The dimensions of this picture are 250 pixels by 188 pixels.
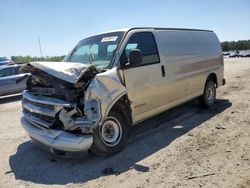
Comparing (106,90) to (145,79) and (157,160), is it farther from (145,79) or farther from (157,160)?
(157,160)

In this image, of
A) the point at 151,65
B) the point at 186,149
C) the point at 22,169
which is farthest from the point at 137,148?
the point at 22,169

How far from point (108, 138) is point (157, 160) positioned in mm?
957

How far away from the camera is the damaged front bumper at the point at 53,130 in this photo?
4.55 m

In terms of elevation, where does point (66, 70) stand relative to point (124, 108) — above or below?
above

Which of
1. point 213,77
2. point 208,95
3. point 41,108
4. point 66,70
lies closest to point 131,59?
point 66,70

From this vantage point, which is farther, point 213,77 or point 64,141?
point 213,77

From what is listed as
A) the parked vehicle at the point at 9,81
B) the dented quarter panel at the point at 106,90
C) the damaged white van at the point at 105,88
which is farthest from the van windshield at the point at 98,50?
the parked vehicle at the point at 9,81

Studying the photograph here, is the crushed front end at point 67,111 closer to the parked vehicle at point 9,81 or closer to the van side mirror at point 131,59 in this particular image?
the van side mirror at point 131,59

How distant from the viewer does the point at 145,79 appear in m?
5.72

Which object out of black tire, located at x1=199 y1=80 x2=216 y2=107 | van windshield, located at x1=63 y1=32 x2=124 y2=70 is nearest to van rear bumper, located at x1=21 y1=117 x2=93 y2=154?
van windshield, located at x1=63 y1=32 x2=124 y2=70

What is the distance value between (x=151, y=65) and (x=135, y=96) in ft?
2.73

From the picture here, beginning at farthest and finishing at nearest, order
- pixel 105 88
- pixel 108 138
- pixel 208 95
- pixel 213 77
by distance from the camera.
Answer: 1. pixel 213 77
2. pixel 208 95
3. pixel 108 138
4. pixel 105 88

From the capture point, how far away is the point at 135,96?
5.50 m

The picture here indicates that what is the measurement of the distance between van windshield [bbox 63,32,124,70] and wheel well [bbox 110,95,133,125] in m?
0.68
